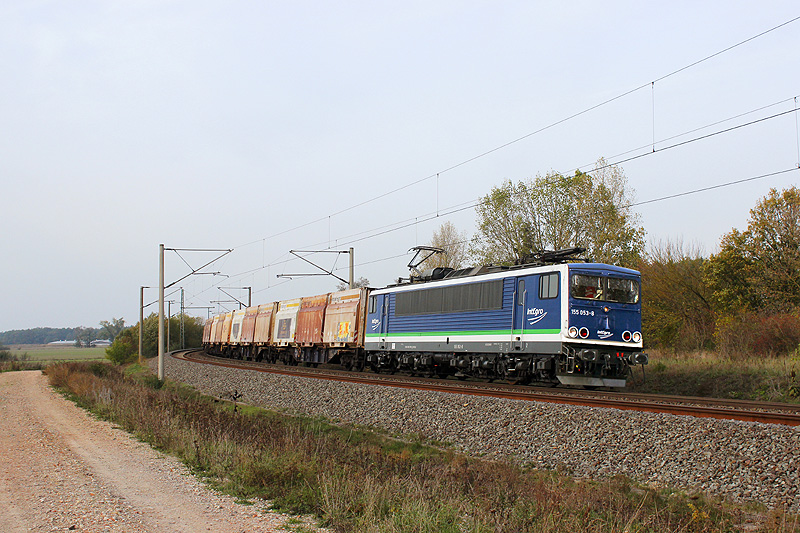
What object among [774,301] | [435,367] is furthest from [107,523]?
[774,301]

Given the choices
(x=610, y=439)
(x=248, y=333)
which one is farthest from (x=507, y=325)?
(x=248, y=333)

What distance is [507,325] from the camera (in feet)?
65.2

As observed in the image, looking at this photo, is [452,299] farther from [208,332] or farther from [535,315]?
[208,332]

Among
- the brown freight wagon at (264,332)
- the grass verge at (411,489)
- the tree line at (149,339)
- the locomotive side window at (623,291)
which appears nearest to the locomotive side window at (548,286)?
the locomotive side window at (623,291)

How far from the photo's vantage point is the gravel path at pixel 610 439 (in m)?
8.54

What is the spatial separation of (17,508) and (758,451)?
929 centimetres

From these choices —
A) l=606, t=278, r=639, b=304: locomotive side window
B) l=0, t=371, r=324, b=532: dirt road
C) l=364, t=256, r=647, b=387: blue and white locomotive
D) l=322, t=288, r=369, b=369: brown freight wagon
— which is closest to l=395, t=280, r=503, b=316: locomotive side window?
l=364, t=256, r=647, b=387: blue and white locomotive

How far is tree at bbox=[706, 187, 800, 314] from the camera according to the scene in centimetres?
3009

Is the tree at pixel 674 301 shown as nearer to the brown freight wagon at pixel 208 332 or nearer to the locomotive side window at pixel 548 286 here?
the locomotive side window at pixel 548 286

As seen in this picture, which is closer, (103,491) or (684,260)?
(103,491)

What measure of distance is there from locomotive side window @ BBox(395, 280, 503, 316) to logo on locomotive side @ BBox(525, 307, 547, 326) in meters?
1.35

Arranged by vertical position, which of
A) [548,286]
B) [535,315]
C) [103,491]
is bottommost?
[103,491]

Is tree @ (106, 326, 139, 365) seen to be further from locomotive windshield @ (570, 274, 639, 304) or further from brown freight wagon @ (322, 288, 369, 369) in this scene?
locomotive windshield @ (570, 274, 639, 304)

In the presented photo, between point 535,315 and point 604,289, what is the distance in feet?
6.41
